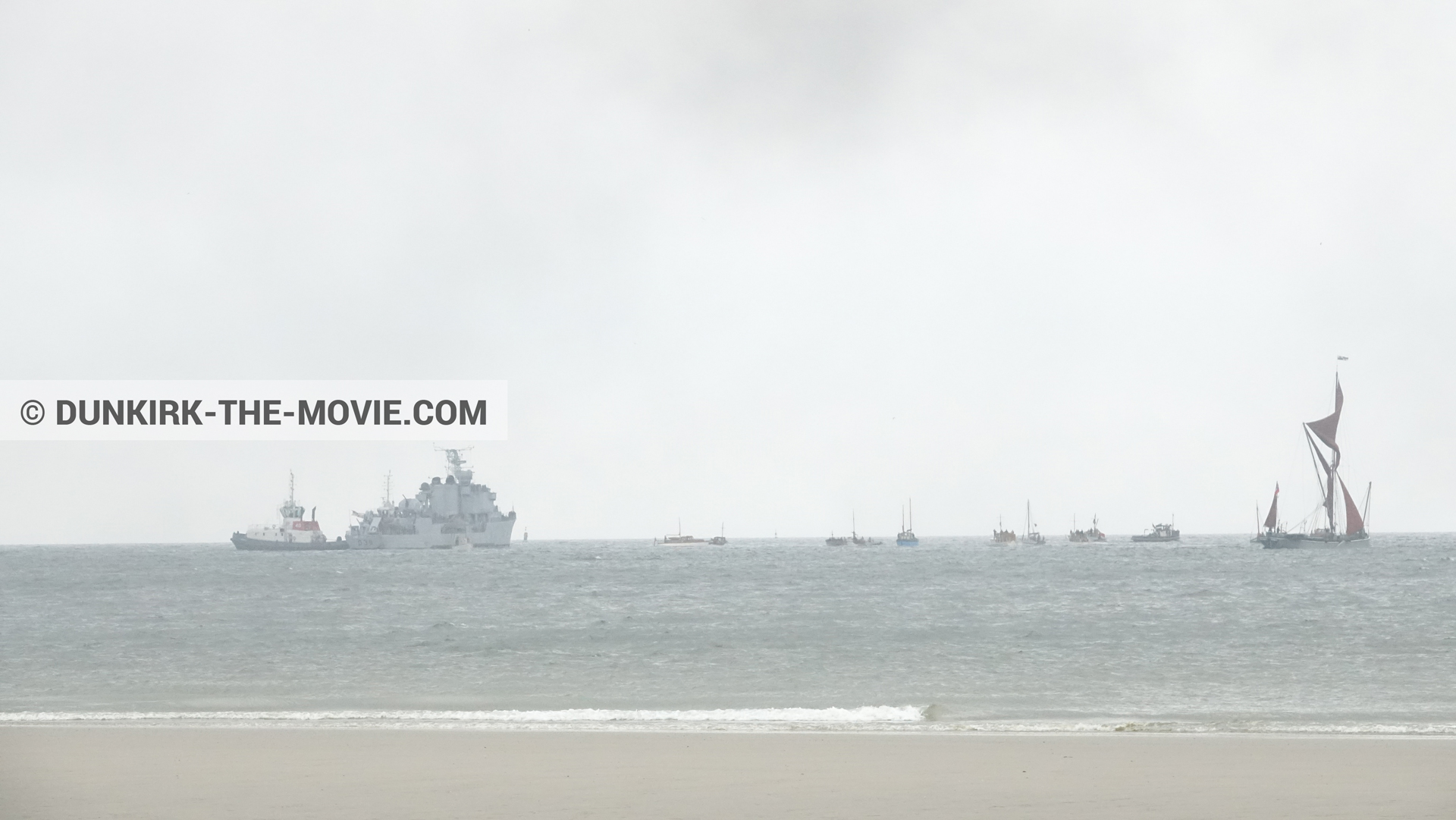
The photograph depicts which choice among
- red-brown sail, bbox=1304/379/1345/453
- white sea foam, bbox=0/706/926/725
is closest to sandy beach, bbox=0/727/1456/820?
white sea foam, bbox=0/706/926/725

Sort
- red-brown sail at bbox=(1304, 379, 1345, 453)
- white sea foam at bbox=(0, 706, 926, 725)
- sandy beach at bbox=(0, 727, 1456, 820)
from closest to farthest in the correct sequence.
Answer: sandy beach at bbox=(0, 727, 1456, 820) < white sea foam at bbox=(0, 706, 926, 725) < red-brown sail at bbox=(1304, 379, 1345, 453)

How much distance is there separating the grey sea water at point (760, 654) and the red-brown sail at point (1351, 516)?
51269 mm

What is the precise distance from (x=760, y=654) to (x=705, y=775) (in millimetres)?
18472

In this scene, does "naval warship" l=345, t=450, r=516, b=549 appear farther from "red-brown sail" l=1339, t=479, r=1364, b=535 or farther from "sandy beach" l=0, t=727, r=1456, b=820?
"sandy beach" l=0, t=727, r=1456, b=820

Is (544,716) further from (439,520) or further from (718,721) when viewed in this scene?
(439,520)

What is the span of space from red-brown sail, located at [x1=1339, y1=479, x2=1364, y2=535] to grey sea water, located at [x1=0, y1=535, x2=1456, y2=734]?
168 ft

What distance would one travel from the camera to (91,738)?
16.2 meters

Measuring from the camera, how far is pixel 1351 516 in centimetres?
11662

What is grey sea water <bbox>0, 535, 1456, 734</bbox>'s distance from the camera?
2078cm

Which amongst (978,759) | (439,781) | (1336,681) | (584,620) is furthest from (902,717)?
(584,620)

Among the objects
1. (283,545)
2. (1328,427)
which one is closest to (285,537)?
(283,545)

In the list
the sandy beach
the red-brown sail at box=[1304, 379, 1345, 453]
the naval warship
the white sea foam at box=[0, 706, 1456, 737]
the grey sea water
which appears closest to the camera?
the sandy beach

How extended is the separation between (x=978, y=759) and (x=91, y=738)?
12567mm

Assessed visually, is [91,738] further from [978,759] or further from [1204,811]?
[1204,811]
